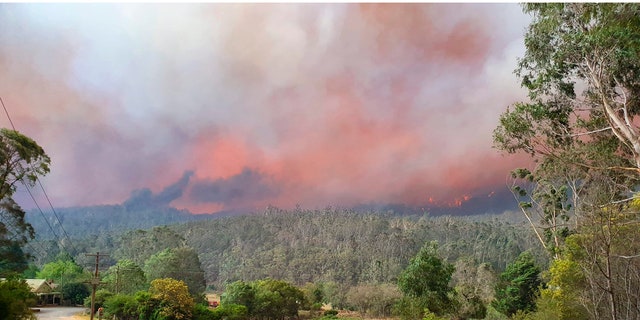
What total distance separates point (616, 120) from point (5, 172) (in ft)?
76.1

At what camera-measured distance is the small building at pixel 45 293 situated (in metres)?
39.7

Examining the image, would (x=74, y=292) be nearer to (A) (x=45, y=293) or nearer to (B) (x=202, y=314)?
(A) (x=45, y=293)

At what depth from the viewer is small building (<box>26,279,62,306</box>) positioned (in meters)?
39.7

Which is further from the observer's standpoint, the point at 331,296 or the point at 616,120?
the point at 331,296

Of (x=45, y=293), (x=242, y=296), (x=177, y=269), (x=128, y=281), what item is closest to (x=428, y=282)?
(x=242, y=296)

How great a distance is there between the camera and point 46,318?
3027 cm

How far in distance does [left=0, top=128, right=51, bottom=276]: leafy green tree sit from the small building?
17.7 meters

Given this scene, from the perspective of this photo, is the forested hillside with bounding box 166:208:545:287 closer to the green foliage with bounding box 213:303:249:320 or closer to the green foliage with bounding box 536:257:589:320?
the green foliage with bounding box 213:303:249:320

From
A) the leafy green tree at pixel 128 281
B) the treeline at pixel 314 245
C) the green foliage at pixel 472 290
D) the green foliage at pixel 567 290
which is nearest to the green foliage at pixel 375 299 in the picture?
the green foliage at pixel 472 290

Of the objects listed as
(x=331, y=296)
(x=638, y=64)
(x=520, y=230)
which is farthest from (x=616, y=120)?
(x=520, y=230)

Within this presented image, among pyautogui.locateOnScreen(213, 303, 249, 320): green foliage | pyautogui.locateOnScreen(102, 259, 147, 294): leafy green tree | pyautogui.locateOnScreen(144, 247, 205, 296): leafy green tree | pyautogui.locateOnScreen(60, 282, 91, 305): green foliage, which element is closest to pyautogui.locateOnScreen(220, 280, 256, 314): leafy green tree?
Answer: pyautogui.locateOnScreen(213, 303, 249, 320): green foliage

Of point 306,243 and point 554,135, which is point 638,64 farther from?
point 306,243

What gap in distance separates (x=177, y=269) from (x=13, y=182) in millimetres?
21720

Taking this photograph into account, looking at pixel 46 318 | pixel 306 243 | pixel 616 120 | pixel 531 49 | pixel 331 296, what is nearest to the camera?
pixel 616 120
